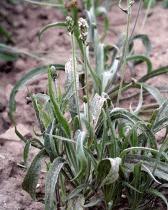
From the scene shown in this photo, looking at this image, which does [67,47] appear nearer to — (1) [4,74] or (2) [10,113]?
(1) [4,74]

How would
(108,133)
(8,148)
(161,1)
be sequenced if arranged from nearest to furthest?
(108,133)
(8,148)
(161,1)

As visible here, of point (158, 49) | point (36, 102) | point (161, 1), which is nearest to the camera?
point (36, 102)

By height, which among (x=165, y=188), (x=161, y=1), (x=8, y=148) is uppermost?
(x=161, y=1)

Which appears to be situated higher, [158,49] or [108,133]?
[158,49]

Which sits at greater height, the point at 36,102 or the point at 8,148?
the point at 36,102

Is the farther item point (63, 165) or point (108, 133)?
point (108, 133)

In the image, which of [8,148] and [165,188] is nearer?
[165,188]

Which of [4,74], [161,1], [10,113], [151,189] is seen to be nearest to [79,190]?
[151,189]

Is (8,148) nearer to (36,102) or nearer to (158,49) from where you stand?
(36,102)

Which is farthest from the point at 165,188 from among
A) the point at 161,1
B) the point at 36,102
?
the point at 161,1
